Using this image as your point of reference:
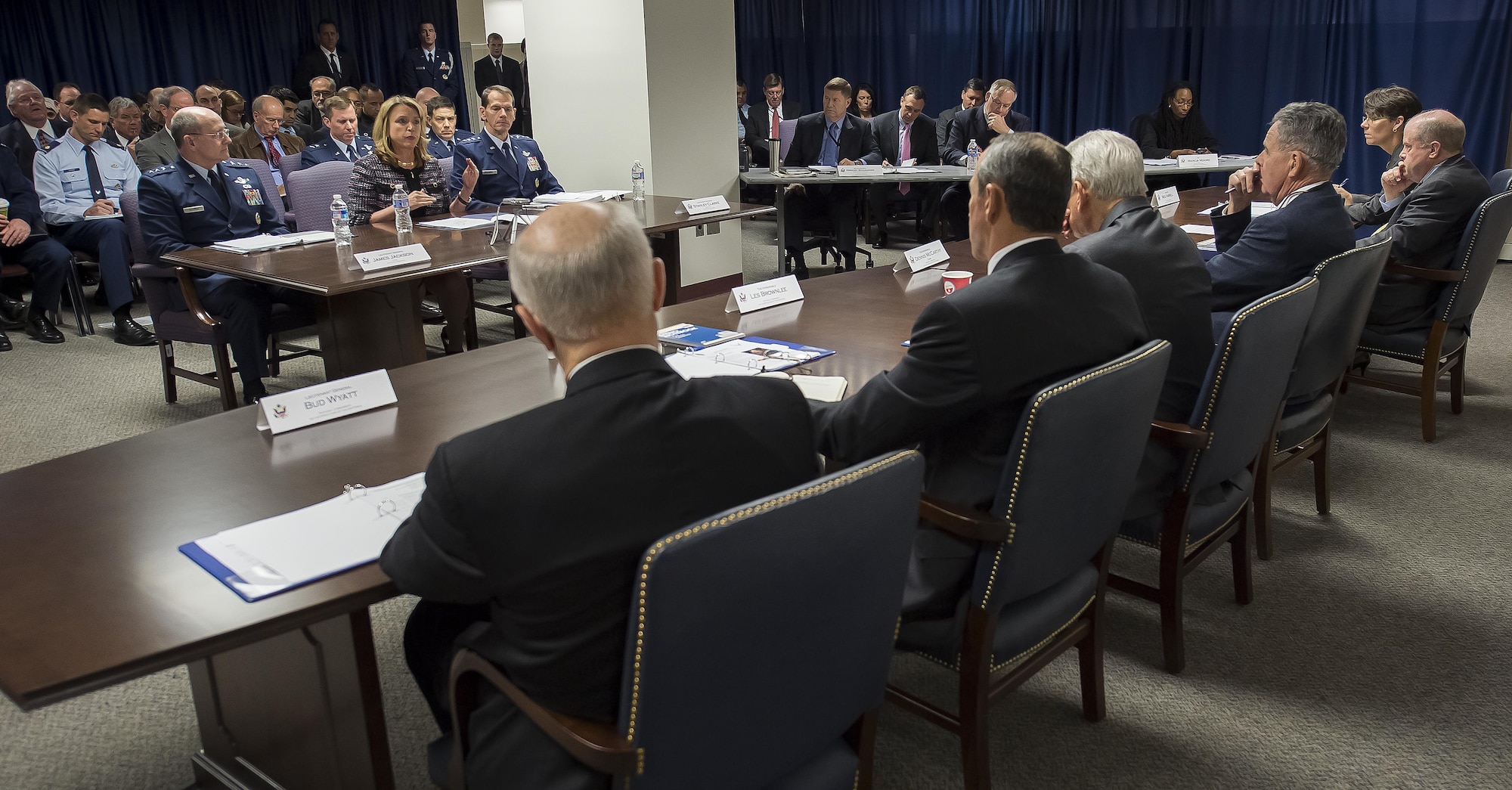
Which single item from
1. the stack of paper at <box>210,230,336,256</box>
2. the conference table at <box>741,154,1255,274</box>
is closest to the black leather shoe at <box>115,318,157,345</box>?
the stack of paper at <box>210,230,336,256</box>

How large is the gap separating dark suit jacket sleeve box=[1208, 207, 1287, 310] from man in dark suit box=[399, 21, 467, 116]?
1019 centimetres

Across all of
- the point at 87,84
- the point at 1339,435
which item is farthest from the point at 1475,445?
the point at 87,84

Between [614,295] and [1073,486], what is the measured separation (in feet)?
2.79

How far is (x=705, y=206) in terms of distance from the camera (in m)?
5.04

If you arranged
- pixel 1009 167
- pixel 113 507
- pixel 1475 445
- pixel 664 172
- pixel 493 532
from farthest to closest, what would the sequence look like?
pixel 664 172, pixel 1475 445, pixel 1009 167, pixel 113 507, pixel 493 532

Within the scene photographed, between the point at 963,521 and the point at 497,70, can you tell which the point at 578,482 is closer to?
the point at 963,521

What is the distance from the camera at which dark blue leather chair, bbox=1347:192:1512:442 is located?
11.9ft

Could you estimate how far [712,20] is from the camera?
6250 millimetres

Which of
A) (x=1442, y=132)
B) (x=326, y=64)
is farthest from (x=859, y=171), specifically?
(x=326, y=64)

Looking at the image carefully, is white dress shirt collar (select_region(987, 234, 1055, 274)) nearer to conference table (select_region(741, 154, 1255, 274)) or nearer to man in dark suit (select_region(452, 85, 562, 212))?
Answer: man in dark suit (select_region(452, 85, 562, 212))

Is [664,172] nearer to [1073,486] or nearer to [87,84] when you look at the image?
[1073,486]

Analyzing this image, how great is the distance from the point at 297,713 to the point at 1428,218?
3860 mm

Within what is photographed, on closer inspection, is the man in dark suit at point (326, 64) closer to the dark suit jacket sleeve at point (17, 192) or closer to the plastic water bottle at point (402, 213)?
the dark suit jacket sleeve at point (17, 192)

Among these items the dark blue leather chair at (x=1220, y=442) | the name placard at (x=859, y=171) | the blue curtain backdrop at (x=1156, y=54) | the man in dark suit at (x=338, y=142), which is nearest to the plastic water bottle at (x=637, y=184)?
the name placard at (x=859, y=171)
